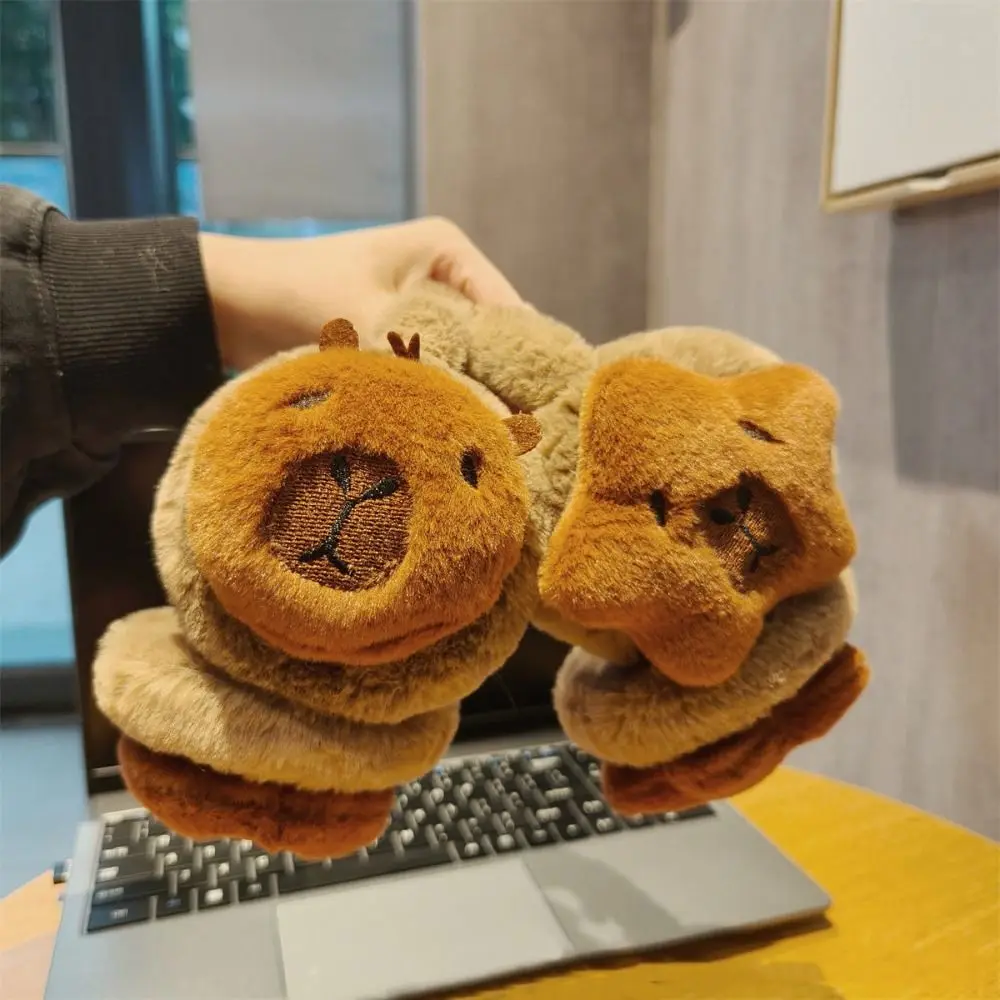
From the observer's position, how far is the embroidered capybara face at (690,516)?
0.89 ft

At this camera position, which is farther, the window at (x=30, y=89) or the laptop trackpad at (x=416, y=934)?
the window at (x=30, y=89)

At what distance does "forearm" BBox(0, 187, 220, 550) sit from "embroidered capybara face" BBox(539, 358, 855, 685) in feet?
0.75

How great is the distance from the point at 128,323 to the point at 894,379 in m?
0.56

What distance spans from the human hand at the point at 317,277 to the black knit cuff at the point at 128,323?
13 mm

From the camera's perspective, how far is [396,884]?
51 cm

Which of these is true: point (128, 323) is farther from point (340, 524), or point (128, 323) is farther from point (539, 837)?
point (539, 837)

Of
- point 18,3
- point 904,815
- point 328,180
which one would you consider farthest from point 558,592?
point 18,3

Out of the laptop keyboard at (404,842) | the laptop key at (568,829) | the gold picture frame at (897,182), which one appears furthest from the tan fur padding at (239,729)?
the gold picture frame at (897,182)

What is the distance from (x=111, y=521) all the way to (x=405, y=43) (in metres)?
0.90

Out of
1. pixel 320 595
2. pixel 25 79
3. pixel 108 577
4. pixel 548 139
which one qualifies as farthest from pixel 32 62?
pixel 320 595

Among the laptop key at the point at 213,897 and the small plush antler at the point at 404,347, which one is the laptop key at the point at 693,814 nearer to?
the laptop key at the point at 213,897

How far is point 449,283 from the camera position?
405mm

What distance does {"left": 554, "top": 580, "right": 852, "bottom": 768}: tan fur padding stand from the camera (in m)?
0.30

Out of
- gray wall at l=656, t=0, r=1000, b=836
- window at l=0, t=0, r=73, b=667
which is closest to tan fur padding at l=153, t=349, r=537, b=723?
gray wall at l=656, t=0, r=1000, b=836
